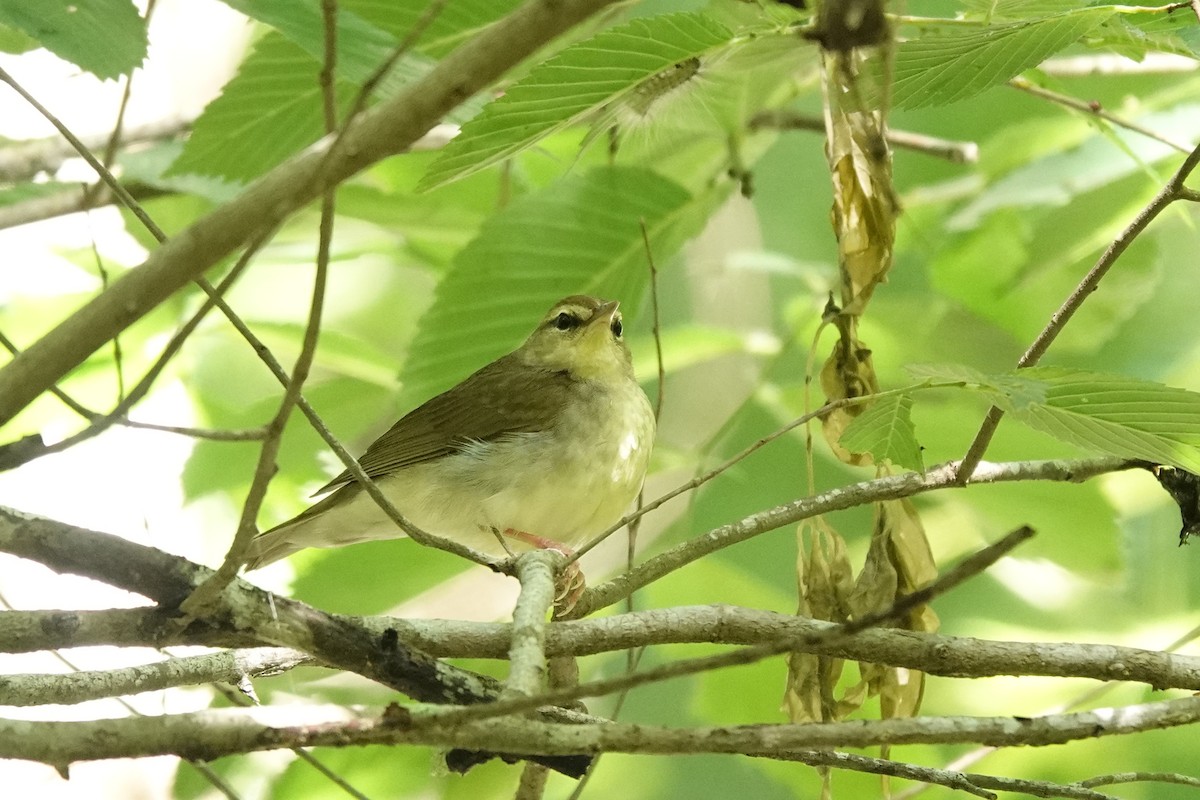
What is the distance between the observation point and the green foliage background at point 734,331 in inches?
111

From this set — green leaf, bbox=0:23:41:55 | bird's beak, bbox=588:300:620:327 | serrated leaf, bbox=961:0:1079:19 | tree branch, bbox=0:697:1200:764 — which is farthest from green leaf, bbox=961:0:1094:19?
bird's beak, bbox=588:300:620:327

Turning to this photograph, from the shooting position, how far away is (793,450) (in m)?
4.08

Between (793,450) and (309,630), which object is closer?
(309,630)

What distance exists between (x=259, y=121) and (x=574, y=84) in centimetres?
139

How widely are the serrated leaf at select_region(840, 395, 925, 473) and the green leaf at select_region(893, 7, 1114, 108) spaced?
1.89 ft

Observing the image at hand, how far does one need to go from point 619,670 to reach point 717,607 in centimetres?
175

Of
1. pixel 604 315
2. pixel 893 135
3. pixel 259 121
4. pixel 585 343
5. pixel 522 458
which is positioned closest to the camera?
pixel 259 121

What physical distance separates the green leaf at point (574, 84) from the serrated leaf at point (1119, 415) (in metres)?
0.79

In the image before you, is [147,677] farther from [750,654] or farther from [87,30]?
[750,654]

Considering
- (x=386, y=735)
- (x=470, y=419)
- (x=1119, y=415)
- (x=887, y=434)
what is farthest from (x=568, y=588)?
(x=470, y=419)

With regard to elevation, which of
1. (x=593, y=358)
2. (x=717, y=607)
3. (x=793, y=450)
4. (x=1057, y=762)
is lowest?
(x=717, y=607)

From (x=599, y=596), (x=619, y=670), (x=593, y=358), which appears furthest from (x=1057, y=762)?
(x=593, y=358)

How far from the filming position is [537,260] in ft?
11.2

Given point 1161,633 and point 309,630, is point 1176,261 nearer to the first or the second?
point 1161,633
